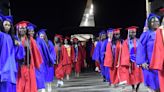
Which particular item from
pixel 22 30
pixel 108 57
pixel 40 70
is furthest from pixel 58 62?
pixel 22 30

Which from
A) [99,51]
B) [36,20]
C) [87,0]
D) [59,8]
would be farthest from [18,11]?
[99,51]

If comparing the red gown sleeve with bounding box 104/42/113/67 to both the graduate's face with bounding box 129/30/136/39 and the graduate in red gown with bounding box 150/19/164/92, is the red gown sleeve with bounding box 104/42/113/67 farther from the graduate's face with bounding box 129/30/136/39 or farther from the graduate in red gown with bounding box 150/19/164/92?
the graduate in red gown with bounding box 150/19/164/92

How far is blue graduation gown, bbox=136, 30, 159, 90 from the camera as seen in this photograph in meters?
9.76

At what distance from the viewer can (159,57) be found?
9422mm

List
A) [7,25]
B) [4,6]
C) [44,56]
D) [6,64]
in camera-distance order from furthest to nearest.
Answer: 1. [4,6]
2. [44,56]
3. [7,25]
4. [6,64]

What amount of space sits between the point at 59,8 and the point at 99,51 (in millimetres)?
17876

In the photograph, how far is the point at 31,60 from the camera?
417 inches

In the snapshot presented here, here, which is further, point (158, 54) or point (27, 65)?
point (27, 65)

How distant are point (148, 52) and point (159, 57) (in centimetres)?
57

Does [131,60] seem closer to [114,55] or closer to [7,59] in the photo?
[114,55]

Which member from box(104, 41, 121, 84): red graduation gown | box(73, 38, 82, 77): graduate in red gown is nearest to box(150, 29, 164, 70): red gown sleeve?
box(104, 41, 121, 84): red graduation gown

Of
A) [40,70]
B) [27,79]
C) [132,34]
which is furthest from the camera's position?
[132,34]

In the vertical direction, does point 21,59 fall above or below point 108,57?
above

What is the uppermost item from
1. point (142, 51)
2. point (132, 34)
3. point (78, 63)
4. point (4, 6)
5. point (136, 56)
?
point (4, 6)
